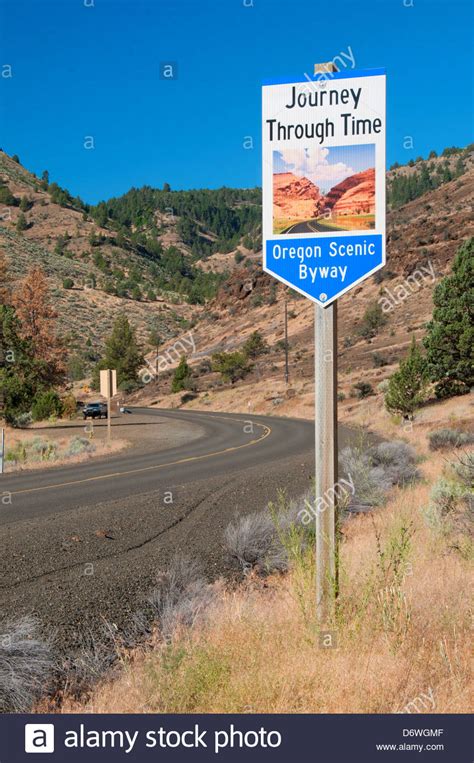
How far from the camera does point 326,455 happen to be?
14.9 ft

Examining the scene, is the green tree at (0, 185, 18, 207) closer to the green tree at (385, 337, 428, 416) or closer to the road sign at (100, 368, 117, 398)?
the green tree at (385, 337, 428, 416)

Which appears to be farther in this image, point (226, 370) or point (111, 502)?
point (226, 370)

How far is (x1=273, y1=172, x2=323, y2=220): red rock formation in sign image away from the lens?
4.42 m

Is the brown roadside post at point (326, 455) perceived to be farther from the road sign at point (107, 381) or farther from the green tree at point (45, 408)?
the green tree at point (45, 408)

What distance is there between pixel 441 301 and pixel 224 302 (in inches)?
2939

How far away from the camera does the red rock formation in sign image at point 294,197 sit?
14.5 feet

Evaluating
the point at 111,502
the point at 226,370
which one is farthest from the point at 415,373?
the point at 226,370

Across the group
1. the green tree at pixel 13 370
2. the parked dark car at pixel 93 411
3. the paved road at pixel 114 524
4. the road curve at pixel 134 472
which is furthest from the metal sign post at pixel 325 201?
the parked dark car at pixel 93 411

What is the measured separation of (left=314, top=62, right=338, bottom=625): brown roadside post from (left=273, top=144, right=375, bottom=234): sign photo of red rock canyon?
21.6 inches

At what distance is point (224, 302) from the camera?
110 metres

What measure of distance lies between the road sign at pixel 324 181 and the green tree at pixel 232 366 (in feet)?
214

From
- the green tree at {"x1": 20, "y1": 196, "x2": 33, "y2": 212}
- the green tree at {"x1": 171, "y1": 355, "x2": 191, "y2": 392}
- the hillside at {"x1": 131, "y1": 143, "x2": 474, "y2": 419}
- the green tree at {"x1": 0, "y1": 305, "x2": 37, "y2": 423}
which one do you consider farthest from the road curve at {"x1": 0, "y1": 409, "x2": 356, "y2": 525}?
the green tree at {"x1": 20, "y1": 196, "x2": 33, "y2": 212}

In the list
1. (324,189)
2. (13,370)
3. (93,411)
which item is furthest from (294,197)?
(93,411)
